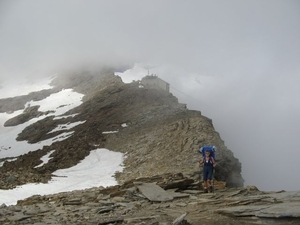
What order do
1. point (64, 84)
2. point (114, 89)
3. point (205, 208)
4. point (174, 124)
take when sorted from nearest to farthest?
point (205, 208) < point (174, 124) < point (114, 89) < point (64, 84)

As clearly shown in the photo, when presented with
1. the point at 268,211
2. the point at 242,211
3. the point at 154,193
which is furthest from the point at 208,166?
the point at 268,211

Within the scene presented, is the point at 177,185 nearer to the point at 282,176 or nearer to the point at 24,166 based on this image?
the point at 24,166

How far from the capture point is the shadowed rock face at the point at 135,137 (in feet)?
99.1

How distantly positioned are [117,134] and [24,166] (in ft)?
38.0

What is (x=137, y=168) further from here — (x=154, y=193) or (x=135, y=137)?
(x=154, y=193)

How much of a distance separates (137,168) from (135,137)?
9.82 m

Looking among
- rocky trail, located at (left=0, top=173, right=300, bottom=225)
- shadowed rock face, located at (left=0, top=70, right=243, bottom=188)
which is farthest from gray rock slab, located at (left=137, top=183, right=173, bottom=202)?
shadowed rock face, located at (left=0, top=70, right=243, bottom=188)

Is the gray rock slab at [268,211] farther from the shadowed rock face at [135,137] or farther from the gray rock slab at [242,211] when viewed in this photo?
the shadowed rock face at [135,137]

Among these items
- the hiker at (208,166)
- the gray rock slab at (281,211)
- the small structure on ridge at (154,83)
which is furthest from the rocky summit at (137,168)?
the small structure on ridge at (154,83)

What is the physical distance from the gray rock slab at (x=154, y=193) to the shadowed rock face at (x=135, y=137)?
27.6ft

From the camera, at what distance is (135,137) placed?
40938 millimetres

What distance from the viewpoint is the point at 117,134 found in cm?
4378

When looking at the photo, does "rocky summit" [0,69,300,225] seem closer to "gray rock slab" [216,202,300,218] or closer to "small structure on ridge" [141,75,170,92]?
"gray rock slab" [216,202,300,218]

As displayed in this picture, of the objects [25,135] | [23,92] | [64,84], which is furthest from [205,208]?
[23,92]
